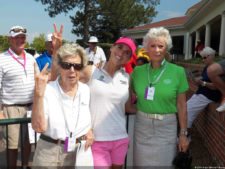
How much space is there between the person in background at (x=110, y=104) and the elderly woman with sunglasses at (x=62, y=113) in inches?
4.9

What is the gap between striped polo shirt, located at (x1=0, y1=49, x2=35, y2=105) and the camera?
3.57 m

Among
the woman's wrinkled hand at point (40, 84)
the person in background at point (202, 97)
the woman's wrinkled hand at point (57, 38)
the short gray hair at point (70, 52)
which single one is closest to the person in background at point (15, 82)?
the woman's wrinkled hand at point (57, 38)

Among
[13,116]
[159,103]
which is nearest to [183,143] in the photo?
[159,103]

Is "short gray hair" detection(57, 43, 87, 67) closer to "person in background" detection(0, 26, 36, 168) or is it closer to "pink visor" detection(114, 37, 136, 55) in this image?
A: "pink visor" detection(114, 37, 136, 55)

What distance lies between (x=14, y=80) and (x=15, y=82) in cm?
3

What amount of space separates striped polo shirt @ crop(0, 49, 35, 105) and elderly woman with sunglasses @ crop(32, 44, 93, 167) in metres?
1.39

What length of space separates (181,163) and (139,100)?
68cm

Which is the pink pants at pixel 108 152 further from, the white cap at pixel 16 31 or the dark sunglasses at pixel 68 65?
the white cap at pixel 16 31

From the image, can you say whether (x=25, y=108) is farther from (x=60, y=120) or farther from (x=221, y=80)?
(x=221, y=80)

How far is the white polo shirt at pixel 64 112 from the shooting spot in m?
2.24

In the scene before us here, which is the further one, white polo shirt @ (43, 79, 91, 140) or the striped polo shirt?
the striped polo shirt

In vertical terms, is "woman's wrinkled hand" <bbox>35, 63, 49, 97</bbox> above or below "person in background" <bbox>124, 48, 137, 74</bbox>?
below

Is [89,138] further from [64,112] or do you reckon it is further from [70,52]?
[70,52]

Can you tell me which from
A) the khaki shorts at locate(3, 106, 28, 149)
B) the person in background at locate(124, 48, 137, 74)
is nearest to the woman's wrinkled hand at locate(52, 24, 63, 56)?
the person in background at locate(124, 48, 137, 74)
